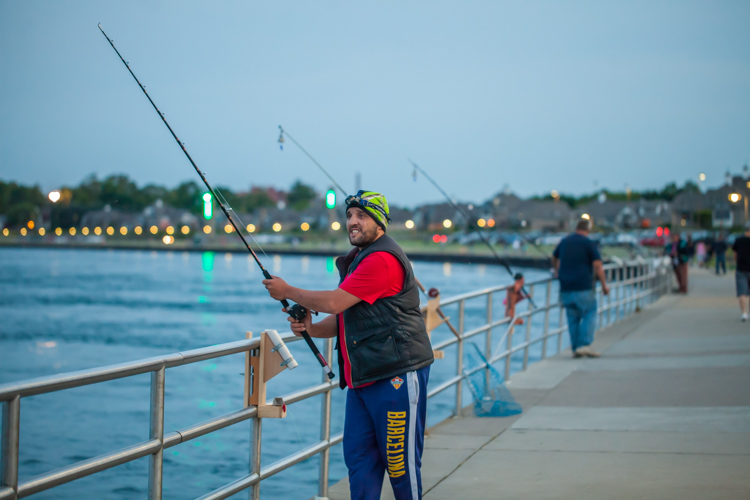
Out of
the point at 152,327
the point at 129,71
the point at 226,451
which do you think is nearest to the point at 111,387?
the point at 226,451

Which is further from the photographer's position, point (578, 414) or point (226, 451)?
point (226, 451)

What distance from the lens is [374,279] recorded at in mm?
3578

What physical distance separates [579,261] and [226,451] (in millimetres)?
7077

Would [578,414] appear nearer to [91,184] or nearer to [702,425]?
[702,425]

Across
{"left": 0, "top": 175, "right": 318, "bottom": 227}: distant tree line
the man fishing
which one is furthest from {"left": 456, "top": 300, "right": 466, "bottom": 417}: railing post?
{"left": 0, "top": 175, "right": 318, "bottom": 227}: distant tree line

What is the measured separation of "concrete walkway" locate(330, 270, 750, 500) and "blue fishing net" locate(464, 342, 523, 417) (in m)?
0.15

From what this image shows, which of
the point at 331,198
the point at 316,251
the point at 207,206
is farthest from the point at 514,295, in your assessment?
the point at 316,251

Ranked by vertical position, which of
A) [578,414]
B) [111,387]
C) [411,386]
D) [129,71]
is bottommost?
[111,387]

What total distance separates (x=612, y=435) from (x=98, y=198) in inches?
5971

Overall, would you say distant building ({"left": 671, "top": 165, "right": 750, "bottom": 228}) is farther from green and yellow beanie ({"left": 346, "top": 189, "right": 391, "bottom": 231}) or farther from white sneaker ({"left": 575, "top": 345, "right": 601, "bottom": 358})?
green and yellow beanie ({"left": 346, "top": 189, "right": 391, "bottom": 231})

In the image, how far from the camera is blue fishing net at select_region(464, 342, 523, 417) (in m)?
7.49

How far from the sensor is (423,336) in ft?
12.4

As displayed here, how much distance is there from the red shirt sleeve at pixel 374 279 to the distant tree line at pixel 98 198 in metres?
111

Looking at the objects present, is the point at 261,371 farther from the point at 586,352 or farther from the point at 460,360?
the point at 586,352
